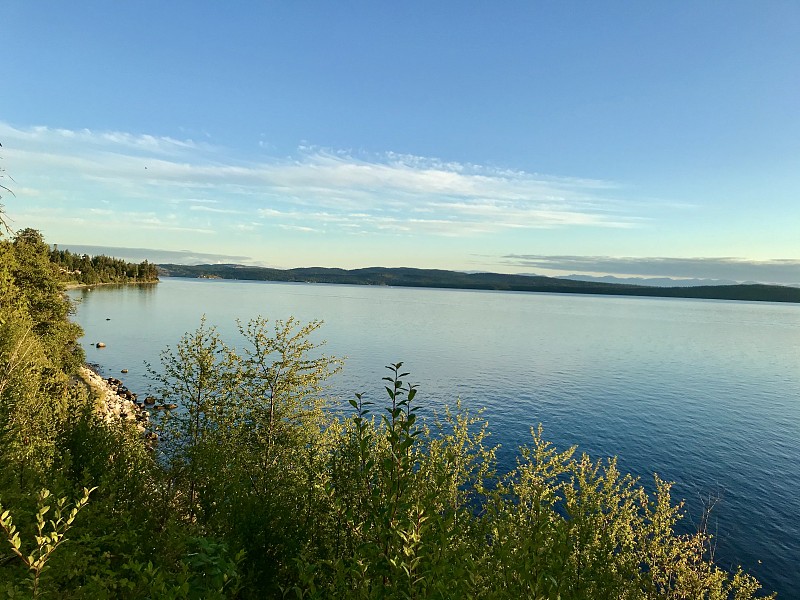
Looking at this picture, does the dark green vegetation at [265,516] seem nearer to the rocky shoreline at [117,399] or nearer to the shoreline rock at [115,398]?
the shoreline rock at [115,398]

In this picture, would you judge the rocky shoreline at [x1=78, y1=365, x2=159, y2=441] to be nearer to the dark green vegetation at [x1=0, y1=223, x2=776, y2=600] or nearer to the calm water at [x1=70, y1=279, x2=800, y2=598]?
the calm water at [x1=70, y1=279, x2=800, y2=598]

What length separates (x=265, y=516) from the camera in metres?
13.4

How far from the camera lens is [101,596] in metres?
7.61

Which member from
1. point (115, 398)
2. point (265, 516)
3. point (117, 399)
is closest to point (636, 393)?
point (265, 516)

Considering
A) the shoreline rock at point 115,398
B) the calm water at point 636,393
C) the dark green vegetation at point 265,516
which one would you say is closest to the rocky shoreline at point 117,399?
the shoreline rock at point 115,398

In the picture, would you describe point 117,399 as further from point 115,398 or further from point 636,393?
point 636,393

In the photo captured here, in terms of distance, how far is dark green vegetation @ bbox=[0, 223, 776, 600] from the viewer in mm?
7164

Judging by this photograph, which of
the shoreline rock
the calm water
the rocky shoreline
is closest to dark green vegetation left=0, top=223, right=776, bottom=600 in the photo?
the calm water

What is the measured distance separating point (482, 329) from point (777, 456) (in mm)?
124940

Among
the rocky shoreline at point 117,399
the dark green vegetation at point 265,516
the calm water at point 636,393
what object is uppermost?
the dark green vegetation at point 265,516

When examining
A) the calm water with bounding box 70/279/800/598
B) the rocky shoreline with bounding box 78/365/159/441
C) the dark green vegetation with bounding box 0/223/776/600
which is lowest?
the calm water with bounding box 70/279/800/598

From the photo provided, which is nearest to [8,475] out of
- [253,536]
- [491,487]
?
[253,536]

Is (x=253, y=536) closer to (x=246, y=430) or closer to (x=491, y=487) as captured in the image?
(x=246, y=430)

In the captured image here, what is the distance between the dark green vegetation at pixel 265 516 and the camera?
7164 millimetres
